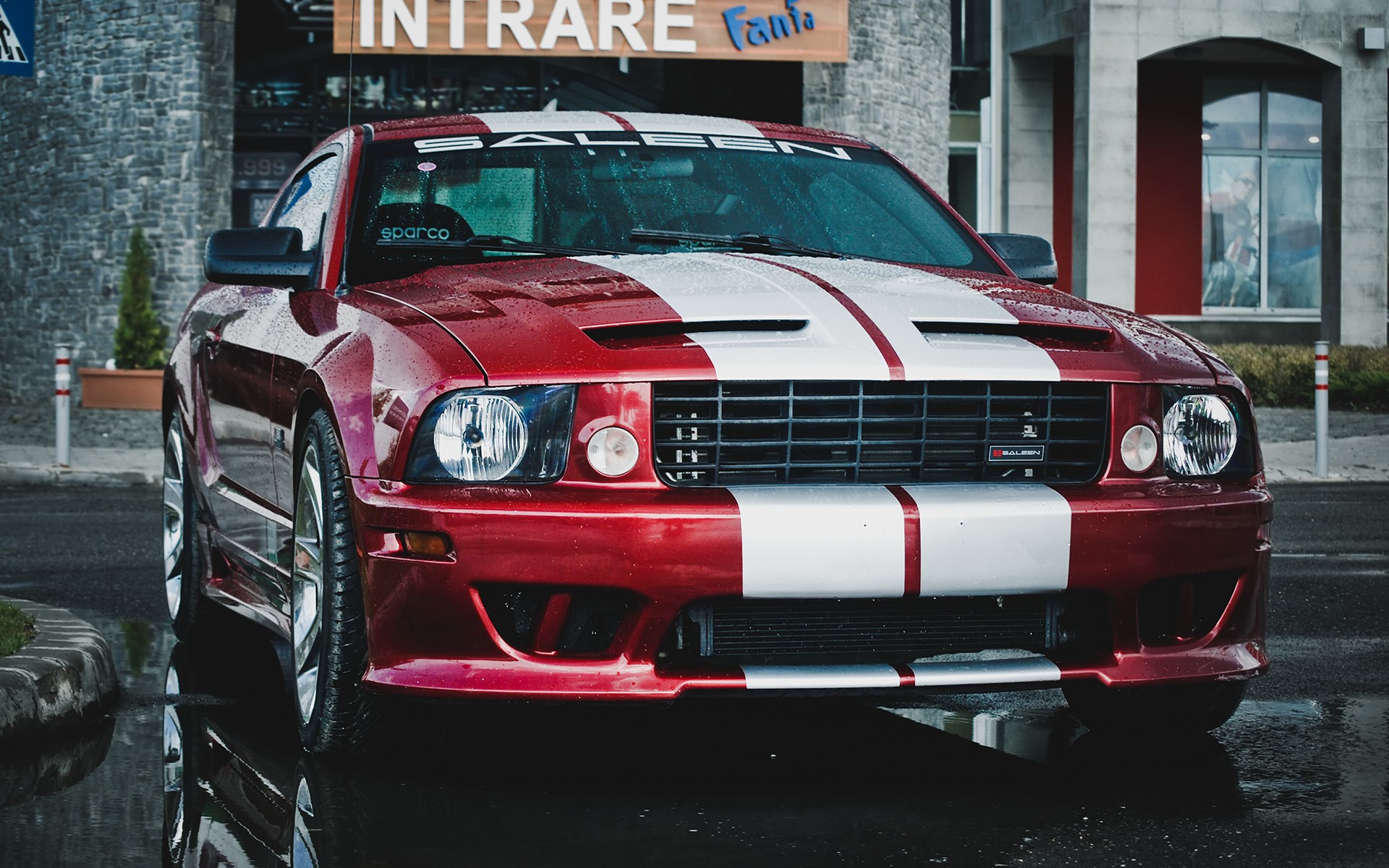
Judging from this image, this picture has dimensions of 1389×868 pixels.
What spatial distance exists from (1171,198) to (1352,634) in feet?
75.9

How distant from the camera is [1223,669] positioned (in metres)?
4.49

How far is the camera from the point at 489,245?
207 inches

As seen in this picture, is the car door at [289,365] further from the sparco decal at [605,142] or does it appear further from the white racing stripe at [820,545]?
the white racing stripe at [820,545]

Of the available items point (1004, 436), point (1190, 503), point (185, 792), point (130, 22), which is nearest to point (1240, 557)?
point (1190, 503)

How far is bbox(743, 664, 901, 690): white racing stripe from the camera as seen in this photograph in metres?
4.07

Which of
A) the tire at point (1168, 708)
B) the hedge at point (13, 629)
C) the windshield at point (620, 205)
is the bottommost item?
the tire at point (1168, 708)

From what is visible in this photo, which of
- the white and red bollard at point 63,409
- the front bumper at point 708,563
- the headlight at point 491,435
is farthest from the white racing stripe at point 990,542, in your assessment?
the white and red bollard at point 63,409

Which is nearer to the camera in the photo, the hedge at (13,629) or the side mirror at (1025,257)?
the hedge at (13,629)

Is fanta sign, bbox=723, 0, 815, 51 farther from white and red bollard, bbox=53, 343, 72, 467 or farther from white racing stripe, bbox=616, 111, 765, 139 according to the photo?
white racing stripe, bbox=616, 111, 765, 139

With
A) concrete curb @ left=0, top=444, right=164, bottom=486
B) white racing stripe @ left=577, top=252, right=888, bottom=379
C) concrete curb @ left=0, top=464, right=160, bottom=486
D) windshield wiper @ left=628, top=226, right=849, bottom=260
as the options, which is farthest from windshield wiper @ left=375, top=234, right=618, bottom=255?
concrete curb @ left=0, top=464, right=160, bottom=486

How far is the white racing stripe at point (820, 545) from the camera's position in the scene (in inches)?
157

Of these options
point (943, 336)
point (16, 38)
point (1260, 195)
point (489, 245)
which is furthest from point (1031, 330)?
point (1260, 195)

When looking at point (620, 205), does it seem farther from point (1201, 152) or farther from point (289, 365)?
point (1201, 152)

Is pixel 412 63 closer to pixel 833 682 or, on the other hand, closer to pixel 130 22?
pixel 130 22
